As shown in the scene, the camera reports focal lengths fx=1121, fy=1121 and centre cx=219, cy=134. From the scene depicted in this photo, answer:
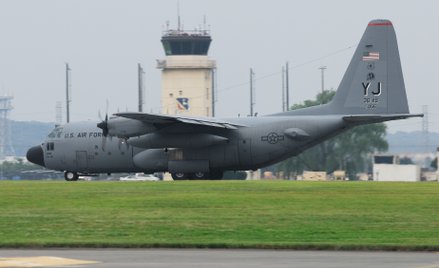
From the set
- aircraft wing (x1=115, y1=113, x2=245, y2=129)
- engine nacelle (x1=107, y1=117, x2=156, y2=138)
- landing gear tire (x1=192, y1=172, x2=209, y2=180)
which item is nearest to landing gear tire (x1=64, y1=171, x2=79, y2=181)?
engine nacelle (x1=107, y1=117, x2=156, y2=138)

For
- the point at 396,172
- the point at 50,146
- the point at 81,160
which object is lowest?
the point at 396,172

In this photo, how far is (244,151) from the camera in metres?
53.3

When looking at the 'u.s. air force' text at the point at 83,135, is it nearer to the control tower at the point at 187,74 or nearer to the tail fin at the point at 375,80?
the tail fin at the point at 375,80

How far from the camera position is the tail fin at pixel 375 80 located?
52.6m

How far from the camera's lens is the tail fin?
52562 mm

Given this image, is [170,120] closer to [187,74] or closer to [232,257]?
[232,257]

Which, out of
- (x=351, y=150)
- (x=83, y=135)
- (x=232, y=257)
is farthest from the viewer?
(x=351, y=150)

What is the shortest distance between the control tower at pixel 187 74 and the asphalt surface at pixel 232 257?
93.3 meters

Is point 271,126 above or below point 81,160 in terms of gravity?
above

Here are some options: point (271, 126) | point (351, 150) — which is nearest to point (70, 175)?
point (271, 126)

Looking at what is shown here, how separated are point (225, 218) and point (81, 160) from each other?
1060 inches

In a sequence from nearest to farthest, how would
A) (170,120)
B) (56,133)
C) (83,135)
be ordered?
(170,120)
(83,135)
(56,133)

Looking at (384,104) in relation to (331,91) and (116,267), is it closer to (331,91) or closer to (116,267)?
(116,267)

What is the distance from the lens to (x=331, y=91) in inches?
3612
